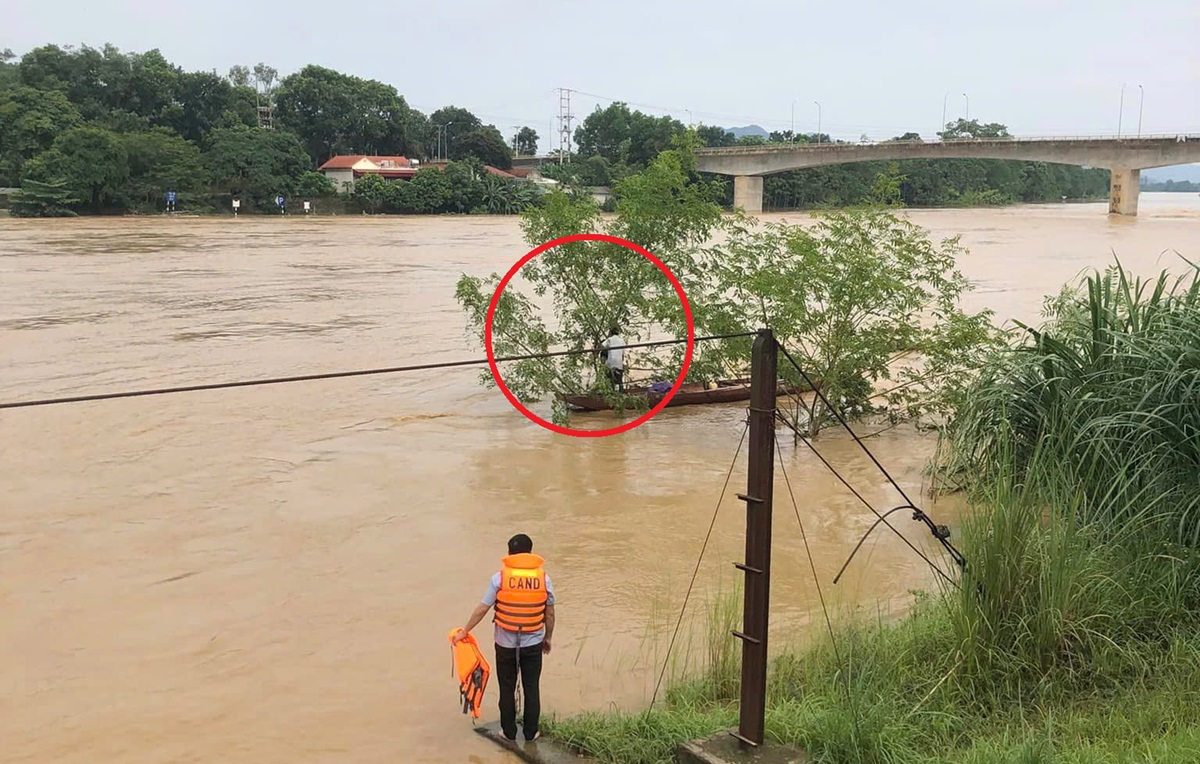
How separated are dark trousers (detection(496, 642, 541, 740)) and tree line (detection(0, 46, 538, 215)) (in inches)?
2161

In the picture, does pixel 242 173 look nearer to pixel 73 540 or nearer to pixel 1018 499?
pixel 73 540

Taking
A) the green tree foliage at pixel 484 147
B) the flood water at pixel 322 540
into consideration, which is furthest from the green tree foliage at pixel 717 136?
the flood water at pixel 322 540

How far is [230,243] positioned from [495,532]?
3536 centimetres

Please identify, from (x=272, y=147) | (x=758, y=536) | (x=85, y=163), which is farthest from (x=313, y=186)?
(x=758, y=536)

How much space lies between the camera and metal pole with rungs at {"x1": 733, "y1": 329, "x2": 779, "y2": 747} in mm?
4051

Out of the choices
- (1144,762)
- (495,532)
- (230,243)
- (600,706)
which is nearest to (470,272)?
(230,243)

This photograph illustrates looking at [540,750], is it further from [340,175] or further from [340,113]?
[340,113]

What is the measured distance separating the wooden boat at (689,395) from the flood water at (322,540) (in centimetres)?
22

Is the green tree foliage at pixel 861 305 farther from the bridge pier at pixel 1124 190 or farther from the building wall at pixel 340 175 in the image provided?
the building wall at pixel 340 175

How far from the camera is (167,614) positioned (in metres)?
7.75

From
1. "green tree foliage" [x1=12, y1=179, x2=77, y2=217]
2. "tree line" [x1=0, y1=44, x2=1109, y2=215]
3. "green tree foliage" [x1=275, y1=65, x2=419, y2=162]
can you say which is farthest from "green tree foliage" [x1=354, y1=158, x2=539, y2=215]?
"green tree foliage" [x1=12, y1=179, x2=77, y2=217]

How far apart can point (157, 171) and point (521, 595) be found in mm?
57771

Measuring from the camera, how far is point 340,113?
78.8 metres

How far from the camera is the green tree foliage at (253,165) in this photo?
60250 millimetres
